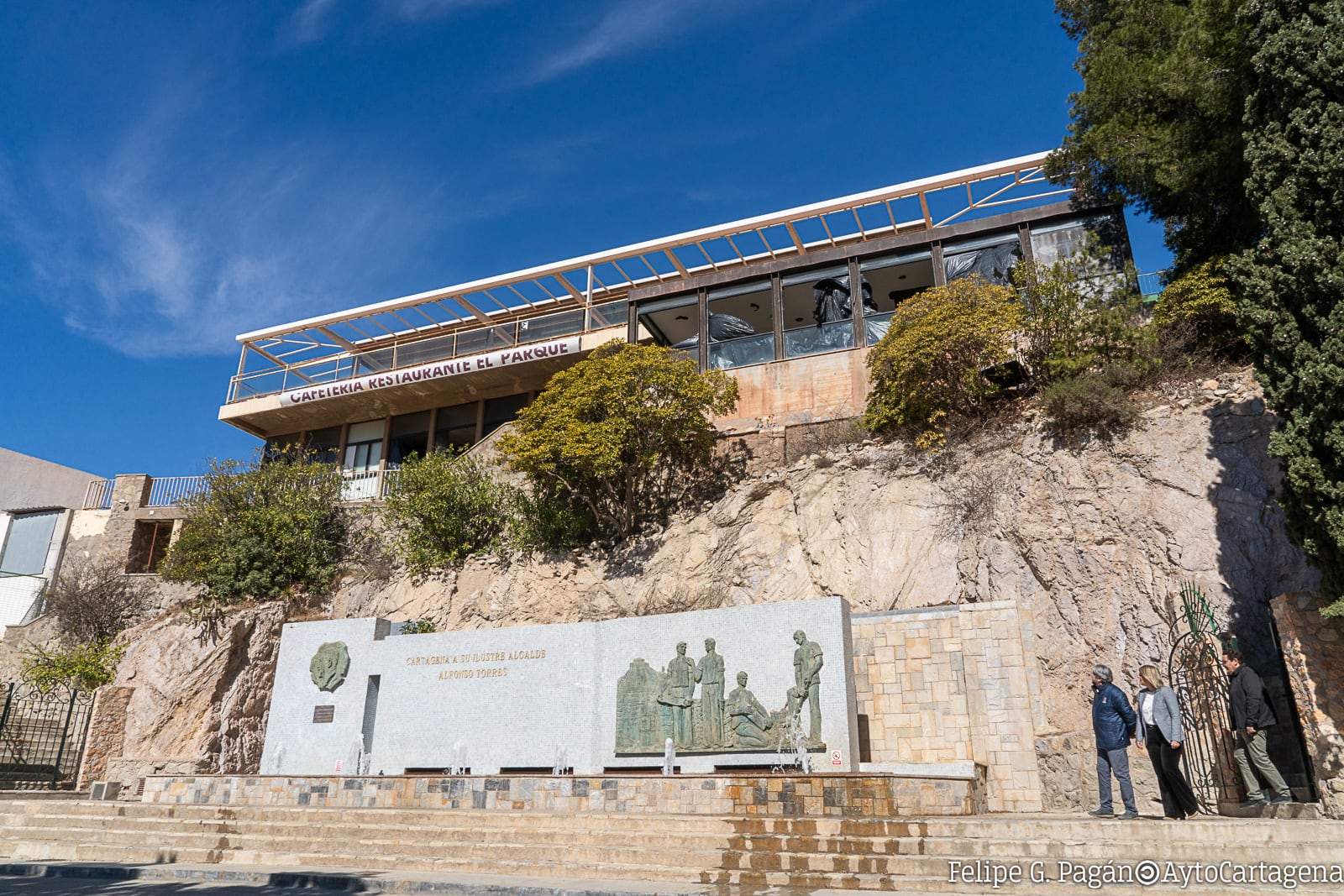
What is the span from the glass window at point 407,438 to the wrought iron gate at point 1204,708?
74.2 feet

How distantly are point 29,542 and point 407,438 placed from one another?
42.0ft

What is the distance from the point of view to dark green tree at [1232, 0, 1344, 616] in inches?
355

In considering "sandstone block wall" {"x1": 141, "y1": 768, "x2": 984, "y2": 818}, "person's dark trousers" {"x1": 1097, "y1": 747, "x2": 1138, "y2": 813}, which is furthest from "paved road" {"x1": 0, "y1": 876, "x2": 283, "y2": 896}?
"person's dark trousers" {"x1": 1097, "y1": 747, "x2": 1138, "y2": 813}

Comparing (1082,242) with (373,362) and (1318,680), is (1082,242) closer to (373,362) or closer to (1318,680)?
(1318,680)

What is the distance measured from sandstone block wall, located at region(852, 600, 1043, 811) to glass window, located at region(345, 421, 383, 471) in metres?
20.3

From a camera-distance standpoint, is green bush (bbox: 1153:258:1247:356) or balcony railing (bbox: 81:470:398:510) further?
balcony railing (bbox: 81:470:398:510)

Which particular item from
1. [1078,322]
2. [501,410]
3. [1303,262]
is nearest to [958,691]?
[1303,262]

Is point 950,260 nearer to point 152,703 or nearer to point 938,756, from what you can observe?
point 938,756

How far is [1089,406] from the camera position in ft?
45.6

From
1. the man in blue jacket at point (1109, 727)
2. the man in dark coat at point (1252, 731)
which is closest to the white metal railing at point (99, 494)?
the man in blue jacket at point (1109, 727)

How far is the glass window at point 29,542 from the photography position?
27.7 meters

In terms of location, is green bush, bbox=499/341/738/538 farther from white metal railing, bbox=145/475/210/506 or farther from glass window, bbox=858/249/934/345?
white metal railing, bbox=145/475/210/506

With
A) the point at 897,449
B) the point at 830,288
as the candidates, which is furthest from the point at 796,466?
the point at 830,288

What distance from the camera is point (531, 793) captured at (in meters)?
10.6
